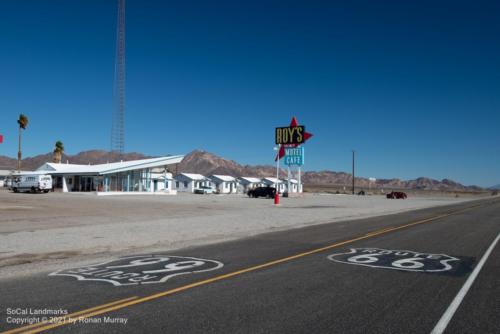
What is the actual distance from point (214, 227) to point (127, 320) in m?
12.8

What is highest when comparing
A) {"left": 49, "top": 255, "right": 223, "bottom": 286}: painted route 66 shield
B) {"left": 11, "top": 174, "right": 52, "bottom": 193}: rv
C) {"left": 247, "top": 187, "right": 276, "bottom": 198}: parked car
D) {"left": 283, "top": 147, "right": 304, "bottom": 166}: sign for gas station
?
{"left": 283, "top": 147, "right": 304, "bottom": 166}: sign for gas station

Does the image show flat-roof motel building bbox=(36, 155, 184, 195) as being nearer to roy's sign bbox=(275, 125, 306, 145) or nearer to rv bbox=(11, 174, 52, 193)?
rv bbox=(11, 174, 52, 193)

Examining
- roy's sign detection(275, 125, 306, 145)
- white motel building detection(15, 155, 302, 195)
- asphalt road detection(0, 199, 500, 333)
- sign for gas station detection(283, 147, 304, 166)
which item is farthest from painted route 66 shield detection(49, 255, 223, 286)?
sign for gas station detection(283, 147, 304, 166)

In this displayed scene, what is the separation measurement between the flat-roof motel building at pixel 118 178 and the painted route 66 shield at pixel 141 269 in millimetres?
44363

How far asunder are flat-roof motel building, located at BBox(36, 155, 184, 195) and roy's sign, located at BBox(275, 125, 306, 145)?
14.8 metres

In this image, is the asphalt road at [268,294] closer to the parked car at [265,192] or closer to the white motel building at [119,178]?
the white motel building at [119,178]

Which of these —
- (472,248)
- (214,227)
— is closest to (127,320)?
(472,248)

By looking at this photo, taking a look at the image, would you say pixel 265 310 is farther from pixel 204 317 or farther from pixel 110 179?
pixel 110 179

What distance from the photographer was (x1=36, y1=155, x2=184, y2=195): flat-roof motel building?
181ft

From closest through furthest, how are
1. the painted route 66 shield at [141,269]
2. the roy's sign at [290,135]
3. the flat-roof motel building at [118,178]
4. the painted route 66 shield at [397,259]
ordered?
the painted route 66 shield at [141,269] → the painted route 66 shield at [397,259] → the flat-roof motel building at [118,178] → the roy's sign at [290,135]

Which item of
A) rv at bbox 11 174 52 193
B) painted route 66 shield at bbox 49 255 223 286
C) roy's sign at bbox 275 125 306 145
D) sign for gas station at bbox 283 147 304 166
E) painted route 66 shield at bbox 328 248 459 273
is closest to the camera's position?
painted route 66 shield at bbox 49 255 223 286

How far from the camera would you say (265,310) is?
19.8 feet

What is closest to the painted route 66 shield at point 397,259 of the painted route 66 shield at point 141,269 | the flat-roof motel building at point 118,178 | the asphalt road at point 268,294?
A: the asphalt road at point 268,294

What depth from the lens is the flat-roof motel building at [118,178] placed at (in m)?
55.3
